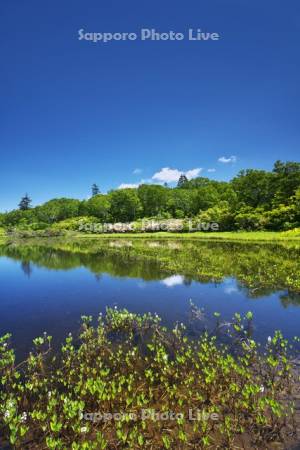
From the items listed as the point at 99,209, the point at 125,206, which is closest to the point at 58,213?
the point at 99,209

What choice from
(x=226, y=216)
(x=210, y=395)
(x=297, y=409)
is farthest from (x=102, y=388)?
(x=226, y=216)

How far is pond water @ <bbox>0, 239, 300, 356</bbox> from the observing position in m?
11.3

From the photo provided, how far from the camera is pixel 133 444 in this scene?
15.5 feet

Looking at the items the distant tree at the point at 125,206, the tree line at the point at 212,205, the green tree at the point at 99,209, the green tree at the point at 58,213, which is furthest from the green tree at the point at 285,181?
the green tree at the point at 58,213

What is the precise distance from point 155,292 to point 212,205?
227 ft

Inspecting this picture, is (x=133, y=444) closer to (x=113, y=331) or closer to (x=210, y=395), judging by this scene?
(x=210, y=395)

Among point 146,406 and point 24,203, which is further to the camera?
point 24,203

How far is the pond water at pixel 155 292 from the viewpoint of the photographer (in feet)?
37.0

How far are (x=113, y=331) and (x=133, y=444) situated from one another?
19.0 feet

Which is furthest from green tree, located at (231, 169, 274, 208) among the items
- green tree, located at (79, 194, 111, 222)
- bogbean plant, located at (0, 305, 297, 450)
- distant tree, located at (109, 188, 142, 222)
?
bogbean plant, located at (0, 305, 297, 450)

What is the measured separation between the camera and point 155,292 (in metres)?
15.7

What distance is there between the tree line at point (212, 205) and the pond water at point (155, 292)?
27.9 m

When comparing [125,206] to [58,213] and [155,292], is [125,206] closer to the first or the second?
[58,213]

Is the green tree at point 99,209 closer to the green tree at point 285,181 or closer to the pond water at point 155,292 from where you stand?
the green tree at point 285,181
